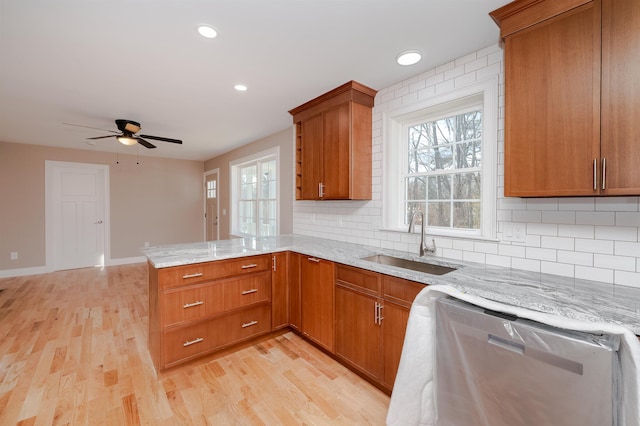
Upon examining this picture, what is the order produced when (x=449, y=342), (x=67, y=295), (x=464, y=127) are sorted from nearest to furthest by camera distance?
(x=449, y=342)
(x=464, y=127)
(x=67, y=295)

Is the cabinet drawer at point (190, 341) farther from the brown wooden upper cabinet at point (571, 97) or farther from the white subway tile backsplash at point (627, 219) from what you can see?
the white subway tile backsplash at point (627, 219)

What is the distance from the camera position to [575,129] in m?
1.36

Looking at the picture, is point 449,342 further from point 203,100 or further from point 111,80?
point 111,80

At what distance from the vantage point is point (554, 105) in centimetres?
142

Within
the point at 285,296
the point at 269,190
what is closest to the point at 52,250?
the point at 269,190

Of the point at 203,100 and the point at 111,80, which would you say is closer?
the point at 111,80

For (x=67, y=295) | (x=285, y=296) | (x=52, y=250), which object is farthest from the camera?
(x=52, y=250)

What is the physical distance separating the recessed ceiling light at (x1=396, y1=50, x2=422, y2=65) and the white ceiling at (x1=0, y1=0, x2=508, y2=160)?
48 millimetres

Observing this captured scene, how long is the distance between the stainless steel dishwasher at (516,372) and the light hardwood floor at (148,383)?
68cm

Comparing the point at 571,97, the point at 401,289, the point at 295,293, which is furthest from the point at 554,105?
the point at 295,293

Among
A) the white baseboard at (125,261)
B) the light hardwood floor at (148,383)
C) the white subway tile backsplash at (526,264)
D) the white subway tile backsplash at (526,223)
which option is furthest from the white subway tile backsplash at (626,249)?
the white baseboard at (125,261)

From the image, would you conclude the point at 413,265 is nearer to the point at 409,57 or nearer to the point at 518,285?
the point at 518,285

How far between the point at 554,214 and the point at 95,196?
7.21 meters

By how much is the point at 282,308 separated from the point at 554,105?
99.8 inches
